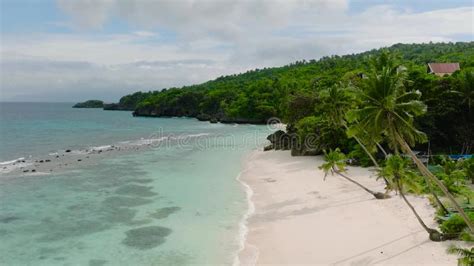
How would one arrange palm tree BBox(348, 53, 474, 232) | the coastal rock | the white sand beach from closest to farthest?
palm tree BBox(348, 53, 474, 232) → the white sand beach → the coastal rock

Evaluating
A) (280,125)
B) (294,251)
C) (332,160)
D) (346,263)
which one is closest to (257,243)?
(294,251)

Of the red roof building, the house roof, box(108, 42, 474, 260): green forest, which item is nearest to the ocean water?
box(108, 42, 474, 260): green forest

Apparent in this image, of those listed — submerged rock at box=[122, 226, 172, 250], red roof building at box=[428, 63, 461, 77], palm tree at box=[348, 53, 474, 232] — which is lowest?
submerged rock at box=[122, 226, 172, 250]

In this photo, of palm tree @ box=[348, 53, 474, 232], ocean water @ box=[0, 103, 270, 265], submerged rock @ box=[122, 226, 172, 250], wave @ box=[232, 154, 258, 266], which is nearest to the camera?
palm tree @ box=[348, 53, 474, 232]

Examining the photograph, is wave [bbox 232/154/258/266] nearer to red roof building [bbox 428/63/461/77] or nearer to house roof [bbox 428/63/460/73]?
red roof building [bbox 428/63/461/77]

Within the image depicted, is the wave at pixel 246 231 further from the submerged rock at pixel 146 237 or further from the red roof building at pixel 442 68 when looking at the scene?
the red roof building at pixel 442 68

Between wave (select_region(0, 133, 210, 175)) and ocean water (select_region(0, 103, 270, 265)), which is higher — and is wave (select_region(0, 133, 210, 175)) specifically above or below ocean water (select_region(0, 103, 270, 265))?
above

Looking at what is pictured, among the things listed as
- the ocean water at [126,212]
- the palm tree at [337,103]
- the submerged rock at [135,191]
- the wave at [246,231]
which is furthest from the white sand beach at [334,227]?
the submerged rock at [135,191]

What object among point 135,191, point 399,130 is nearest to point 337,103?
point 399,130
